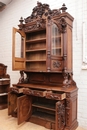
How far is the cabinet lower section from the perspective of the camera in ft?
7.28

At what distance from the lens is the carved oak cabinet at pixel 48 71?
2320mm

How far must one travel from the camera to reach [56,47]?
2.61 metres

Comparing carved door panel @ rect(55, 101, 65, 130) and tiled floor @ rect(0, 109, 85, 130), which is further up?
carved door panel @ rect(55, 101, 65, 130)

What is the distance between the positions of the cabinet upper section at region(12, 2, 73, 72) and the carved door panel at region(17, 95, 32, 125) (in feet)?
2.23

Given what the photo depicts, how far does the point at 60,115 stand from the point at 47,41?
1.37 meters

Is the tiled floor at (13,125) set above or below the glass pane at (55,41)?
below

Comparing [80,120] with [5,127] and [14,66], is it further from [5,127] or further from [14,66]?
[14,66]

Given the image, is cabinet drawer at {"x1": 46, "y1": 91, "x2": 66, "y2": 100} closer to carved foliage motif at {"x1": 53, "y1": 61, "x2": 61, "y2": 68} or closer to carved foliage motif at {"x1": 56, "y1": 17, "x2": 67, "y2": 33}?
carved foliage motif at {"x1": 53, "y1": 61, "x2": 61, "y2": 68}

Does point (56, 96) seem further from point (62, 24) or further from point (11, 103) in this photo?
point (62, 24)

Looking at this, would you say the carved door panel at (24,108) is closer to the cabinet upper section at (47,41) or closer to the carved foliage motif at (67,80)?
the cabinet upper section at (47,41)

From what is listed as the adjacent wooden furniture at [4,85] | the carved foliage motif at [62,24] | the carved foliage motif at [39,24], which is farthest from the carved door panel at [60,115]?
the adjacent wooden furniture at [4,85]

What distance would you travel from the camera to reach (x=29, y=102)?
2727mm

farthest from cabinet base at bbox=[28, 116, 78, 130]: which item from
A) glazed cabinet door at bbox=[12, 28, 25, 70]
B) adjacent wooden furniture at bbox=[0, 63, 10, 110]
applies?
adjacent wooden furniture at bbox=[0, 63, 10, 110]

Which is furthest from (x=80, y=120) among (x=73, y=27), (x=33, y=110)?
(x=73, y=27)
